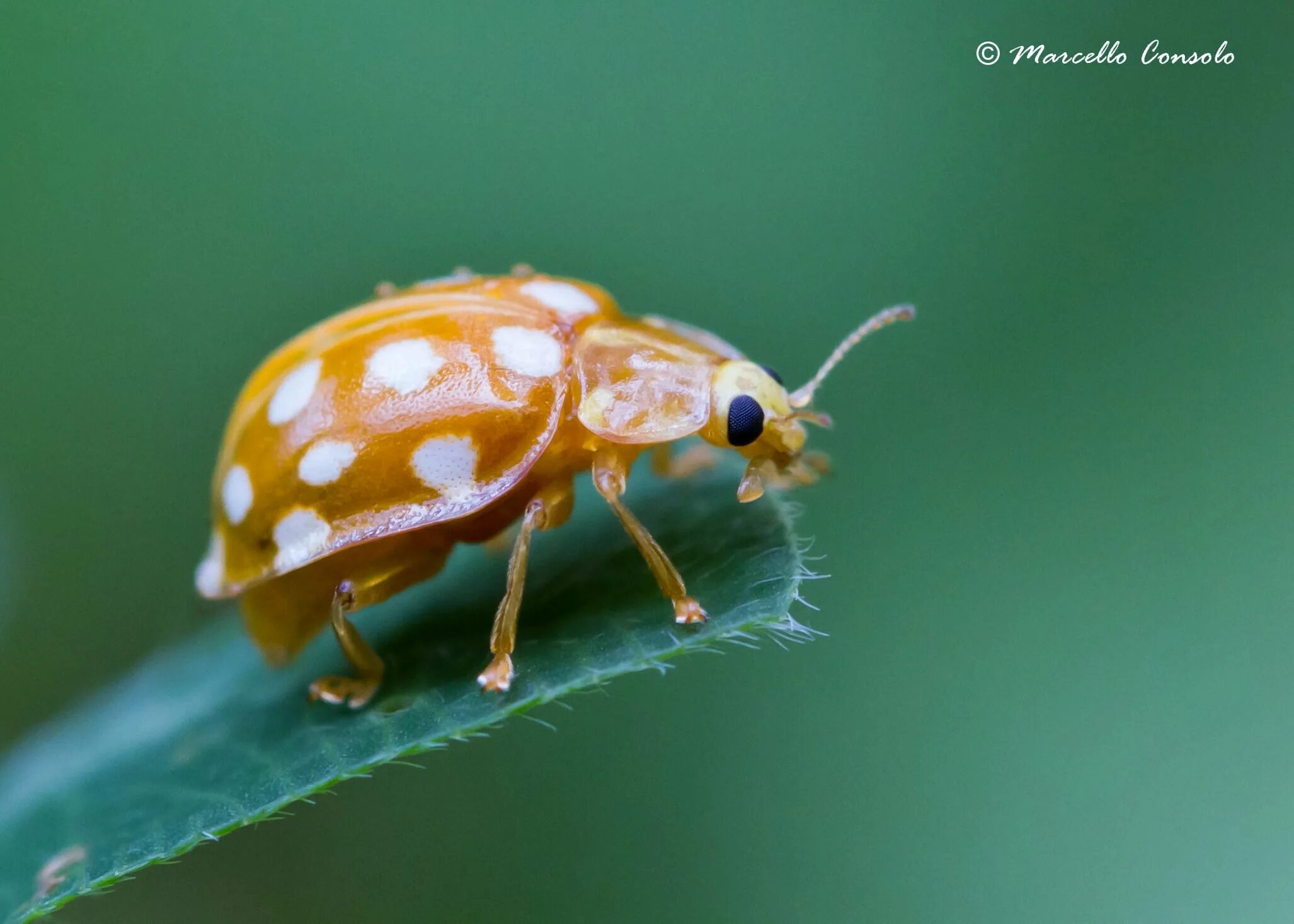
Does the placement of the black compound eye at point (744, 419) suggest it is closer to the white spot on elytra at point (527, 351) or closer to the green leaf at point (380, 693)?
the green leaf at point (380, 693)

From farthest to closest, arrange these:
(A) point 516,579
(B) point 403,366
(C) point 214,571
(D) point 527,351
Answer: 1. (C) point 214,571
2. (D) point 527,351
3. (B) point 403,366
4. (A) point 516,579

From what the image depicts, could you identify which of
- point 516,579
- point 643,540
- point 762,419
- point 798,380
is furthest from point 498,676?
Answer: point 798,380

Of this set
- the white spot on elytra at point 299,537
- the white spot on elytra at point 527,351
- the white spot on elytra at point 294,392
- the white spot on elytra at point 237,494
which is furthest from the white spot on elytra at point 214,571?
the white spot on elytra at point 527,351

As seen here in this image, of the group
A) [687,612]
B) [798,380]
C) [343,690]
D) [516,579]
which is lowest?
[343,690]

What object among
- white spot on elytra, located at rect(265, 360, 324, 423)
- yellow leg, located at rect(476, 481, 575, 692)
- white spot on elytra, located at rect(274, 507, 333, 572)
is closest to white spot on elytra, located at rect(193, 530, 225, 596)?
white spot on elytra, located at rect(274, 507, 333, 572)

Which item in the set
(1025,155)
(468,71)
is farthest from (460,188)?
(1025,155)

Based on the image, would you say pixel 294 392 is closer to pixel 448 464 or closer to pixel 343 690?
pixel 448 464

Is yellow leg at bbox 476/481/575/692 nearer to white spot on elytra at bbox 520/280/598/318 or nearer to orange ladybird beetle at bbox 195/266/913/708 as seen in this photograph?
orange ladybird beetle at bbox 195/266/913/708
